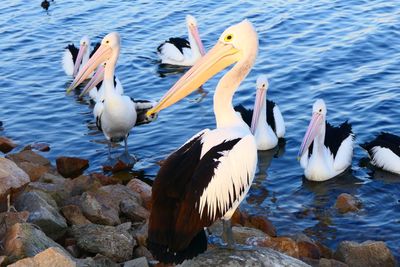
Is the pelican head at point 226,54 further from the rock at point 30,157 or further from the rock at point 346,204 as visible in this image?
the rock at point 30,157

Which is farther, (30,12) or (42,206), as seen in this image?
(30,12)

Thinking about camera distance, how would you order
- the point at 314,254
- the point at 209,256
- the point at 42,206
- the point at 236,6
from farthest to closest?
1. the point at 236,6
2. the point at 314,254
3. the point at 42,206
4. the point at 209,256

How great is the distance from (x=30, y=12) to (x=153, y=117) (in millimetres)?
6901

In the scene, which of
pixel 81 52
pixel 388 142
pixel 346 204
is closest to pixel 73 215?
pixel 346 204

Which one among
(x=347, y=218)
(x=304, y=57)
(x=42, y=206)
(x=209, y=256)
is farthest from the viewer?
(x=304, y=57)

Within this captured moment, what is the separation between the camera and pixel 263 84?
356 inches

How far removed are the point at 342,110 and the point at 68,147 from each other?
11.9 feet

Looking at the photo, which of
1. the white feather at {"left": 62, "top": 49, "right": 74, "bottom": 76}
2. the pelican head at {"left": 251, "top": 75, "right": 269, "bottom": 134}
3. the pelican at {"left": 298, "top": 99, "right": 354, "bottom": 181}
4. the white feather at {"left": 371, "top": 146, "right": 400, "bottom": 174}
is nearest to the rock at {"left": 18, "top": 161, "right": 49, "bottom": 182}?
the pelican head at {"left": 251, "top": 75, "right": 269, "bottom": 134}

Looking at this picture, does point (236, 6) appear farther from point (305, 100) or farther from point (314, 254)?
point (314, 254)

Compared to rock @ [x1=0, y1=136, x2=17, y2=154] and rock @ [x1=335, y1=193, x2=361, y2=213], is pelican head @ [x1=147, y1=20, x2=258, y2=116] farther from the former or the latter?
rock @ [x1=0, y1=136, x2=17, y2=154]

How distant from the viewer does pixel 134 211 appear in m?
6.37

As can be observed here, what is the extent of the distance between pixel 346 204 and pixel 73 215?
2.93 m

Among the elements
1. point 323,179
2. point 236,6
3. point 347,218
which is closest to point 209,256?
point 347,218

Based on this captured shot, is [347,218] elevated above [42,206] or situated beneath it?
situated beneath
